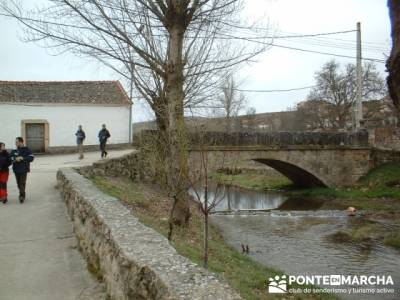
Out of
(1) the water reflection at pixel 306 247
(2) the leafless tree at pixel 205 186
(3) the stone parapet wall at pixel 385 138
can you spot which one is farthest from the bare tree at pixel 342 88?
(2) the leafless tree at pixel 205 186

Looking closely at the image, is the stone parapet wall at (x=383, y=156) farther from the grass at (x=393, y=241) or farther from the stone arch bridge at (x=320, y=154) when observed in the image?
the grass at (x=393, y=241)

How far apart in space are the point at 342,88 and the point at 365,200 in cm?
1966

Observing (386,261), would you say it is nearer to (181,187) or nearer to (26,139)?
(181,187)

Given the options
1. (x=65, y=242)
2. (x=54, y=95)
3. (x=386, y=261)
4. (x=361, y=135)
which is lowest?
(x=386, y=261)

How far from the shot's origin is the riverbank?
15.2 m

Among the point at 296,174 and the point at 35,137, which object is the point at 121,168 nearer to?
the point at 35,137

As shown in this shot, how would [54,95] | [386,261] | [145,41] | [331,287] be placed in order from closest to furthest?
[331,287]
[386,261]
[145,41]
[54,95]

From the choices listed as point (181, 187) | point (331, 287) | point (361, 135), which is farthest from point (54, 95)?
point (331, 287)

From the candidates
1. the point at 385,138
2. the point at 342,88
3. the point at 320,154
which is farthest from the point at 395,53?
the point at 342,88

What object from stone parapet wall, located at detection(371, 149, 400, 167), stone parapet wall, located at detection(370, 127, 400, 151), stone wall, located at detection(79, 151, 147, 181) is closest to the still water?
stone wall, located at detection(79, 151, 147, 181)

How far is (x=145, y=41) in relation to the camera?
12.9 metres

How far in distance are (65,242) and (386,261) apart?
876 centimetres

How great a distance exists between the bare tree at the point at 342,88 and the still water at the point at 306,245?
2072 centimetres

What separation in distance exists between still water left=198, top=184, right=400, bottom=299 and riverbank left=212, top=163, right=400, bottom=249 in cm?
66
